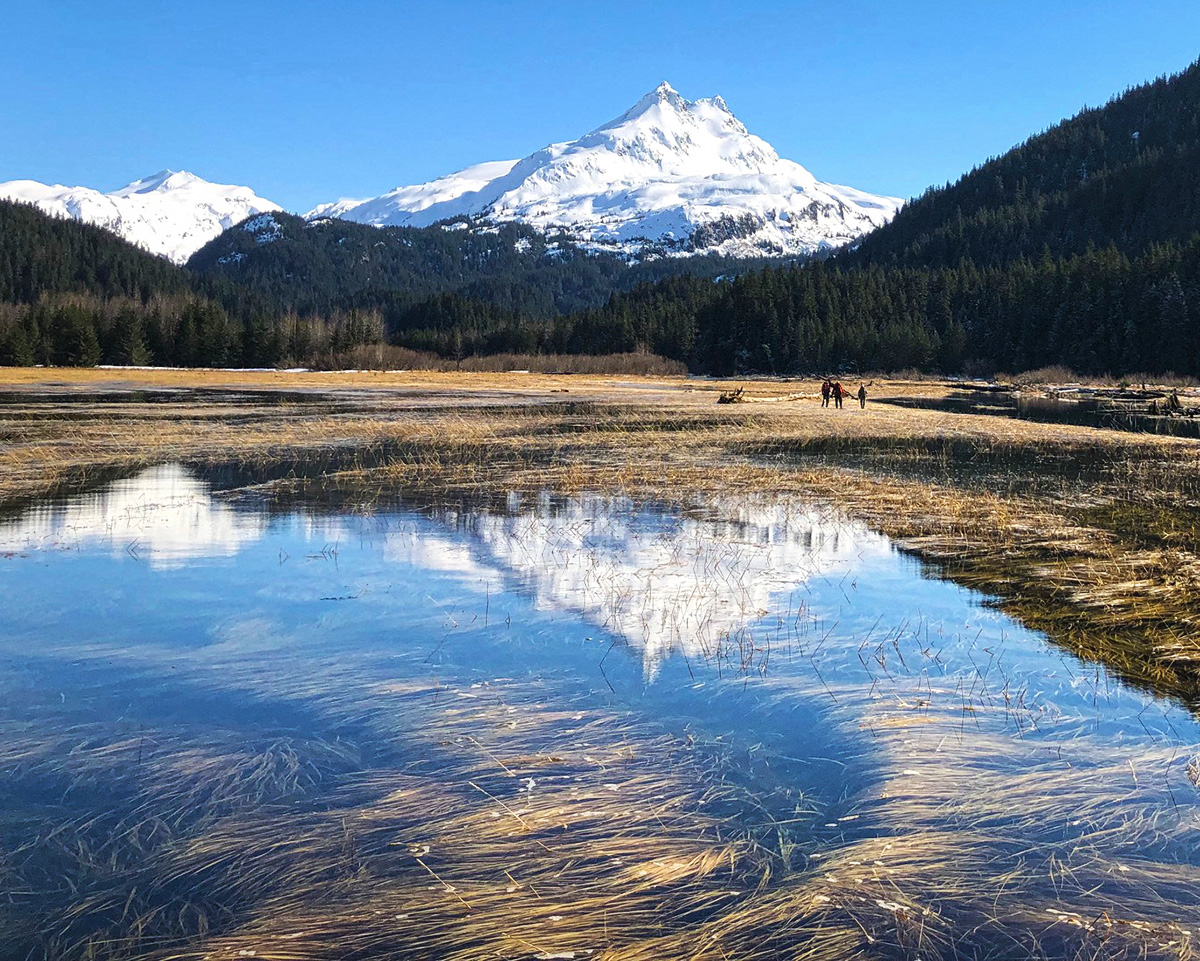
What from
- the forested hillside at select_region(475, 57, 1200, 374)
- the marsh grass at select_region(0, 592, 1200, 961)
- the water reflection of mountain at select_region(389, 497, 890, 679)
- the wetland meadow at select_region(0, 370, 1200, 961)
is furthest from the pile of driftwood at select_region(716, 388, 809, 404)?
the marsh grass at select_region(0, 592, 1200, 961)

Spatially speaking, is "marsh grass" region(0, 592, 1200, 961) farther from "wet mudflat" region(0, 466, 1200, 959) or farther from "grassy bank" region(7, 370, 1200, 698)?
"grassy bank" region(7, 370, 1200, 698)

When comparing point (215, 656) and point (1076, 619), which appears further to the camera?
point (1076, 619)

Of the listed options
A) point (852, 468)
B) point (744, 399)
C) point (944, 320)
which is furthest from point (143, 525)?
point (944, 320)

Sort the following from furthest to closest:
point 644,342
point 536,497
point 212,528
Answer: point 644,342 < point 536,497 < point 212,528

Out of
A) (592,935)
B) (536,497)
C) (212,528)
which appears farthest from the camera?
(536,497)

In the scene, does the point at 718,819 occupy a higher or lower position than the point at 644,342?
lower

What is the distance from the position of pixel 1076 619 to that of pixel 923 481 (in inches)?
532

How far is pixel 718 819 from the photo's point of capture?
6156 millimetres

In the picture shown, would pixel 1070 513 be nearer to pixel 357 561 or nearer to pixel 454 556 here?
pixel 454 556

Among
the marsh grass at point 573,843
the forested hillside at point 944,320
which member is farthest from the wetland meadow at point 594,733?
the forested hillside at point 944,320

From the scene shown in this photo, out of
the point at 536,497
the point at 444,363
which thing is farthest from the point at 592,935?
the point at 444,363

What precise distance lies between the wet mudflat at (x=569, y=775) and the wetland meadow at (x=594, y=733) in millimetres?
29

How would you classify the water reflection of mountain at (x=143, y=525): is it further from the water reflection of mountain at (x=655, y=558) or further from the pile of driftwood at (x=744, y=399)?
the pile of driftwood at (x=744, y=399)

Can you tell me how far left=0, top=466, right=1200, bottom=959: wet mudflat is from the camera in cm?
507
